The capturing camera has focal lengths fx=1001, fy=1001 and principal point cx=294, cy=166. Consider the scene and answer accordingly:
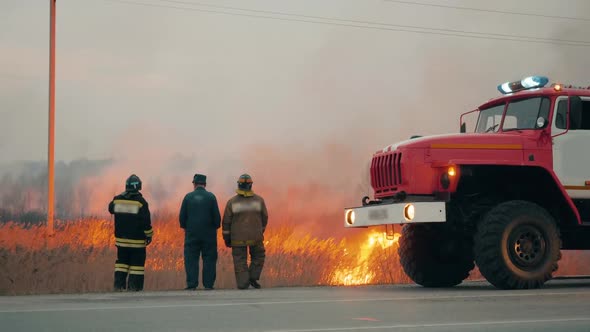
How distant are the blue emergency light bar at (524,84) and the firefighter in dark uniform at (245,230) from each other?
14.7ft

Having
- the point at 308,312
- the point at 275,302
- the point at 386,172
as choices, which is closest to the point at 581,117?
the point at 386,172

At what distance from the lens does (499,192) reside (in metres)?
15.8

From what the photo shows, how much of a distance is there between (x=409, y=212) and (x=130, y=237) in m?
4.48

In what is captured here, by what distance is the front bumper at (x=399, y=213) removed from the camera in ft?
47.5

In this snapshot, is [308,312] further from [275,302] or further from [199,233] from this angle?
[199,233]

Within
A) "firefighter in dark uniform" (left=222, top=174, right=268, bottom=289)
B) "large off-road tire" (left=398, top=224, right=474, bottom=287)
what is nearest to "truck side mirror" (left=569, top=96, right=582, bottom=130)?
"large off-road tire" (left=398, top=224, right=474, bottom=287)

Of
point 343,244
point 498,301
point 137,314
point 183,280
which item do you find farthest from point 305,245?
point 137,314

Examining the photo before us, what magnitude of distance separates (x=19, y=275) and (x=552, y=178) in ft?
28.3

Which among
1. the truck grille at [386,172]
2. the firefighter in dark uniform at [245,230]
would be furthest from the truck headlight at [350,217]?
the firefighter in dark uniform at [245,230]

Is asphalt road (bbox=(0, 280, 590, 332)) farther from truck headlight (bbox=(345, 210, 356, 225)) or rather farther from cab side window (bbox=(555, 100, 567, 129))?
cab side window (bbox=(555, 100, 567, 129))

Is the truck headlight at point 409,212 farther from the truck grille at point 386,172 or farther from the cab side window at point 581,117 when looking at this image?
the cab side window at point 581,117

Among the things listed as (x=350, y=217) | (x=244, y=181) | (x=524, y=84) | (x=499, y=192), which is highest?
(x=524, y=84)

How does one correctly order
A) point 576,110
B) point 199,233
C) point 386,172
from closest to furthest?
1. point 576,110
2. point 386,172
3. point 199,233

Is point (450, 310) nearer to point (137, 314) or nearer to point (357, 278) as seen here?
point (137, 314)
